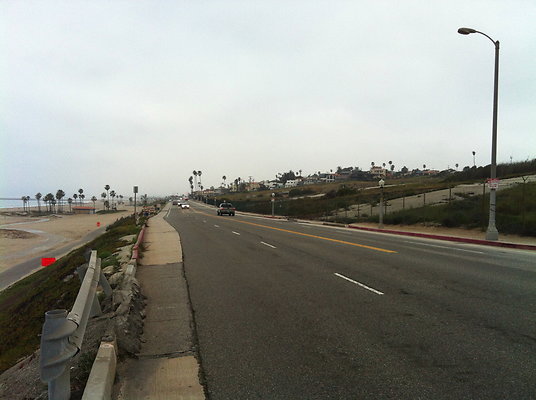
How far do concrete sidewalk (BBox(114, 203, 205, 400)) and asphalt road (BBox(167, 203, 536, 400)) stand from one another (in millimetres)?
220

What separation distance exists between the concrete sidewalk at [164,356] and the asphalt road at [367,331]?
0.72 ft

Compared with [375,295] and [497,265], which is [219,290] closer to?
[375,295]

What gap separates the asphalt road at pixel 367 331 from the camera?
13.1ft

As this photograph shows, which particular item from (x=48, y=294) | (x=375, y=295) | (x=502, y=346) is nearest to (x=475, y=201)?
(x=375, y=295)

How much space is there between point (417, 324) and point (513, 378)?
6.15 feet

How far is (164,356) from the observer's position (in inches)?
195

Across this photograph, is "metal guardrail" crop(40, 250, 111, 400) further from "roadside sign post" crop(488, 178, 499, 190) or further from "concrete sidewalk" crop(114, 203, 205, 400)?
"roadside sign post" crop(488, 178, 499, 190)

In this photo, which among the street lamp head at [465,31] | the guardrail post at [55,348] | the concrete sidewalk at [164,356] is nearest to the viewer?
the guardrail post at [55,348]

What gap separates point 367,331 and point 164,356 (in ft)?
10.1

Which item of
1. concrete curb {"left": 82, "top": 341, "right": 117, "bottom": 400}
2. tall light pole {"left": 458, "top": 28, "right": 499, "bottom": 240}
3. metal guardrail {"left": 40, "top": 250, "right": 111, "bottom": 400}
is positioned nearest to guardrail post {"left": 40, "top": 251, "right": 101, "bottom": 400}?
metal guardrail {"left": 40, "top": 250, "right": 111, "bottom": 400}

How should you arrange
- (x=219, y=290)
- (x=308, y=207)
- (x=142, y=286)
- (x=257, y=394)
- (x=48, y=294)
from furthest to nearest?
(x=308, y=207)
(x=48, y=294)
(x=142, y=286)
(x=219, y=290)
(x=257, y=394)

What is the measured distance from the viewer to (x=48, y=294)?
14102mm

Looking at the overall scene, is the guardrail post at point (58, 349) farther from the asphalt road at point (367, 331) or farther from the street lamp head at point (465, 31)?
the street lamp head at point (465, 31)

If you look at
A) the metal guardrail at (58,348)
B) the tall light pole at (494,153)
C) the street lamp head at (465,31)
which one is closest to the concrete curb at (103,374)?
the metal guardrail at (58,348)
